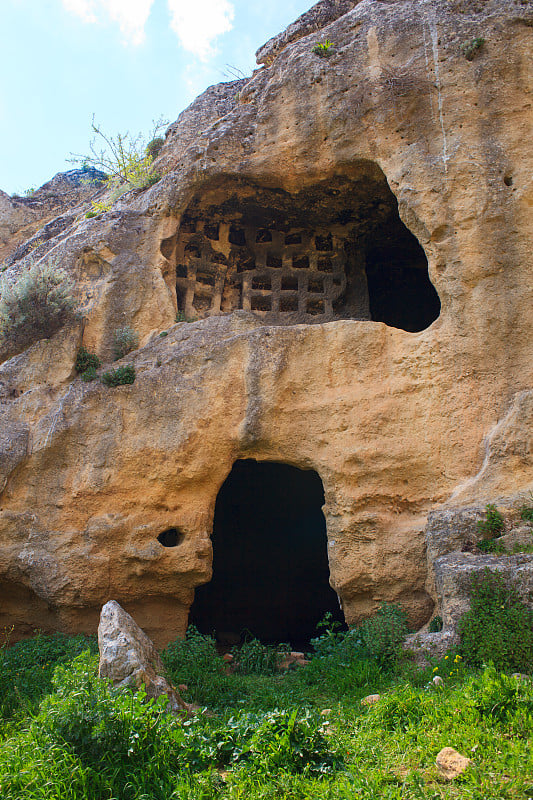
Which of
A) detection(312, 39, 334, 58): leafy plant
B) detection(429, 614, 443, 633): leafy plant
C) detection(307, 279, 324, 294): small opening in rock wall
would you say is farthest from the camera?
detection(307, 279, 324, 294): small opening in rock wall

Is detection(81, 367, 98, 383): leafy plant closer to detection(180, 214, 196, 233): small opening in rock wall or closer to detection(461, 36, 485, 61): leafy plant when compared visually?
detection(180, 214, 196, 233): small opening in rock wall

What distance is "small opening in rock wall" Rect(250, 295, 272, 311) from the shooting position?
9312 millimetres

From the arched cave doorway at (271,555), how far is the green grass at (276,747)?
20.3 feet

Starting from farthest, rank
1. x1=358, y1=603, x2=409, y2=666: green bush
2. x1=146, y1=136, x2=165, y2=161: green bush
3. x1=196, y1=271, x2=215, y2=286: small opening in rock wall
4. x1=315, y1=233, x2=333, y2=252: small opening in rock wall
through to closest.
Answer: x1=146, y1=136, x2=165, y2=161: green bush
x1=315, y1=233, x2=333, y2=252: small opening in rock wall
x1=196, y1=271, x2=215, y2=286: small opening in rock wall
x1=358, y1=603, x2=409, y2=666: green bush

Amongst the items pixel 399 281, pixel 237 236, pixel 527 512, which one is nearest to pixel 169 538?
pixel 527 512

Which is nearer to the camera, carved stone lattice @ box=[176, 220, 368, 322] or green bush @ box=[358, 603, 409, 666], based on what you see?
green bush @ box=[358, 603, 409, 666]

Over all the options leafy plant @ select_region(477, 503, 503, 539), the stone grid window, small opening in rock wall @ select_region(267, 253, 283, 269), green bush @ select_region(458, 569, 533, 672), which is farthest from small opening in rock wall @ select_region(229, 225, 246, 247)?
green bush @ select_region(458, 569, 533, 672)

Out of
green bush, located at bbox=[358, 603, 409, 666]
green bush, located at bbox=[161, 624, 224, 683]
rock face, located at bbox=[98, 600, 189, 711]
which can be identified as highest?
rock face, located at bbox=[98, 600, 189, 711]

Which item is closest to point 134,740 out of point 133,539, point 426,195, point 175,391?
point 133,539

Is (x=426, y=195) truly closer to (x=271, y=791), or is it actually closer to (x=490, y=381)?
(x=490, y=381)

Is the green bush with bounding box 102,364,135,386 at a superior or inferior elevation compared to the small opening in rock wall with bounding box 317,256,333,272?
inferior

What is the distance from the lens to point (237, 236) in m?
9.55

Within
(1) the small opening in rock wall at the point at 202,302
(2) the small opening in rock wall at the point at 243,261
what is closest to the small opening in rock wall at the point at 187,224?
(2) the small opening in rock wall at the point at 243,261

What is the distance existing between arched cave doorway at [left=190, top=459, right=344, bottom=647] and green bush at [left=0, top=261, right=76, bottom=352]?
384cm
